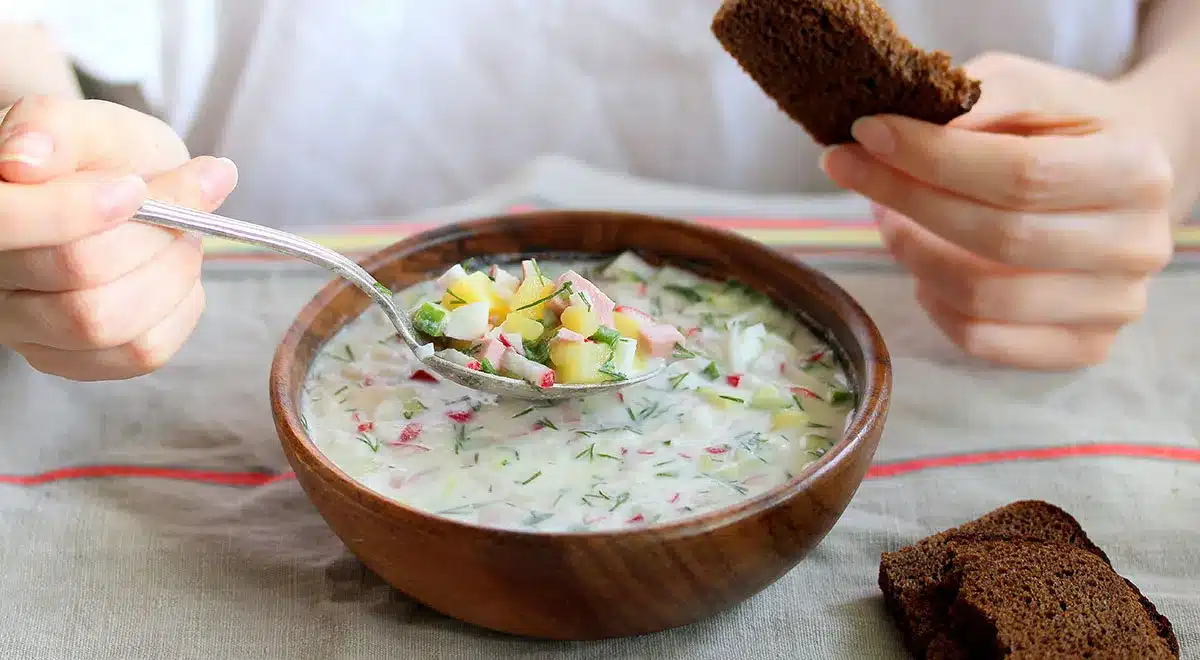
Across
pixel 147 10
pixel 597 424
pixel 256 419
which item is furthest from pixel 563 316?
pixel 147 10

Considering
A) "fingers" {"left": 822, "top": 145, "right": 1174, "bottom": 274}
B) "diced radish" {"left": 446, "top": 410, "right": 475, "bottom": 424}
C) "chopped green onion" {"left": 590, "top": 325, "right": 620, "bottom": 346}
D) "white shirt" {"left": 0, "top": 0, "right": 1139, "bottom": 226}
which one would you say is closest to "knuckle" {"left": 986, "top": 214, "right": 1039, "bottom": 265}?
"fingers" {"left": 822, "top": 145, "right": 1174, "bottom": 274}

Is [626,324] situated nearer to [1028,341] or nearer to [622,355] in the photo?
[622,355]

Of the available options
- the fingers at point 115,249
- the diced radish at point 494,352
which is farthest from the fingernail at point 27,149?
the diced radish at point 494,352

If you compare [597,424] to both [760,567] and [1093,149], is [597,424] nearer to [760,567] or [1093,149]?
[760,567]

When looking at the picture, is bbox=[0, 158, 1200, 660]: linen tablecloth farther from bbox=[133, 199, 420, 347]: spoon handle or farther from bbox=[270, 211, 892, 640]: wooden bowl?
bbox=[133, 199, 420, 347]: spoon handle

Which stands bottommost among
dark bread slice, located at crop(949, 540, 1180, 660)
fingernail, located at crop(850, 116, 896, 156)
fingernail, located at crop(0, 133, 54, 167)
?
dark bread slice, located at crop(949, 540, 1180, 660)

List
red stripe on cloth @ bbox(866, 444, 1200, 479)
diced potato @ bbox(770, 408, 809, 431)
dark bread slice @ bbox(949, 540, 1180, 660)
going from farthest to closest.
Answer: red stripe on cloth @ bbox(866, 444, 1200, 479) < diced potato @ bbox(770, 408, 809, 431) < dark bread slice @ bbox(949, 540, 1180, 660)
